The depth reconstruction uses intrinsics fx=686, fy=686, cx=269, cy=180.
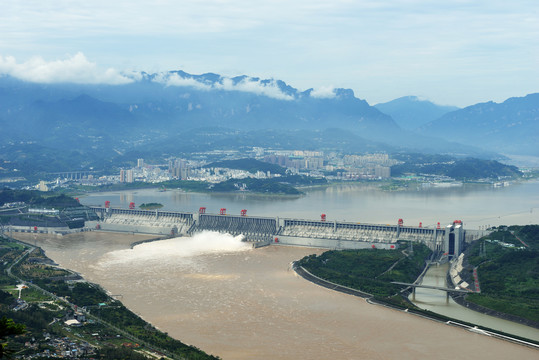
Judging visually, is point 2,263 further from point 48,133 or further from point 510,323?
point 48,133

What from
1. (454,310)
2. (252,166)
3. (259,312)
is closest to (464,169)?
(252,166)

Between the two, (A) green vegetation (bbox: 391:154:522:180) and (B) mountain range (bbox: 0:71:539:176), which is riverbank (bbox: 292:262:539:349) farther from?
(B) mountain range (bbox: 0:71:539:176)

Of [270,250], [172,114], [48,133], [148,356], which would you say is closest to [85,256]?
[270,250]

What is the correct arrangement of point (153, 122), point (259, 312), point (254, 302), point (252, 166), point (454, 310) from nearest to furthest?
point (259, 312), point (454, 310), point (254, 302), point (252, 166), point (153, 122)

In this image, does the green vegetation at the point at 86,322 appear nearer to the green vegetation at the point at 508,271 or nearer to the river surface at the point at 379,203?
the green vegetation at the point at 508,271

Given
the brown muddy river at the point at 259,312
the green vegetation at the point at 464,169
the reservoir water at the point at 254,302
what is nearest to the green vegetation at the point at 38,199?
the reservoir water at the point at 254,302

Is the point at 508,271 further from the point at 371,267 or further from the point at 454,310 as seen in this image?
the point at 371,267
